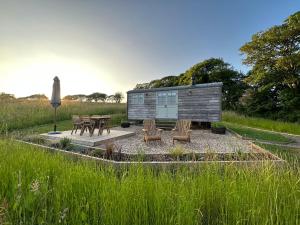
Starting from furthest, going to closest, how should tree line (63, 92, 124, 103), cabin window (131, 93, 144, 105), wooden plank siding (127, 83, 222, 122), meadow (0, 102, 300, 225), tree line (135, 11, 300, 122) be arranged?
tree line (63, 92, 124, 103), tree line (135, 11, 300, 122), cabin window (131, 93, 144, 105), wooden plank siding (127, 83, 222, 122), meadow (0, 102, 300, 225)

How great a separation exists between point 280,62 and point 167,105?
42.7ft

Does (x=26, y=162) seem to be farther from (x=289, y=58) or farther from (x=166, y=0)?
(x=289, y=58)

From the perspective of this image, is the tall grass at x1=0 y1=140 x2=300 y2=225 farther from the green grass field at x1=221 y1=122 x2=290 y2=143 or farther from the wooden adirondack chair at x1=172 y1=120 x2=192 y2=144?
the green grass field at x1=221 y1=122 x2=290 y2=143

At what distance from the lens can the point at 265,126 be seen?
1284 centimetres

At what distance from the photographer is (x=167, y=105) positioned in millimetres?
12570

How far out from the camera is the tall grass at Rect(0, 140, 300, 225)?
63.3 inches

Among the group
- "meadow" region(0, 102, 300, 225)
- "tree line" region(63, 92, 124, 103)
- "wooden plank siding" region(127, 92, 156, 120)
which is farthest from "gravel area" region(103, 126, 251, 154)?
"tree line" region(63, 92, 124, 103)

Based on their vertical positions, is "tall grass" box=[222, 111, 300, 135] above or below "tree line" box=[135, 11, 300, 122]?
below

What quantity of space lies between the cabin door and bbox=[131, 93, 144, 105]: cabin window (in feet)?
4.75

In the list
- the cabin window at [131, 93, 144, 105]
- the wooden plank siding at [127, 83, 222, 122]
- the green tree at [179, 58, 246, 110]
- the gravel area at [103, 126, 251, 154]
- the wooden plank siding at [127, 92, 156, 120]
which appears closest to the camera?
the gravel area at [103, 126, 251, 154]

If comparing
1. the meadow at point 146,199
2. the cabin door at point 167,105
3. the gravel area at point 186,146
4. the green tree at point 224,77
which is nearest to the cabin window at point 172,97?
the cabin door at point 167,105

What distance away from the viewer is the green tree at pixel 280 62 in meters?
17.1

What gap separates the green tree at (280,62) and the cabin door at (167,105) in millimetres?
12028

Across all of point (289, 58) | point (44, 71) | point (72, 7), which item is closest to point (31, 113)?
point (44, 71)
